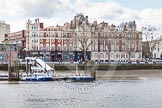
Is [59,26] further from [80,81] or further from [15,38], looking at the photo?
[80,81]

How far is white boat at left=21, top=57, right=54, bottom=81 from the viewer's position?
78.1 meters

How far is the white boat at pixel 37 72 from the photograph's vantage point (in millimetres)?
78125

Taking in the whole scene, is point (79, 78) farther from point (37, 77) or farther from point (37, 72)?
point (37, 72)

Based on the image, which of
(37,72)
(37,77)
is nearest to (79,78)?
(37,77)

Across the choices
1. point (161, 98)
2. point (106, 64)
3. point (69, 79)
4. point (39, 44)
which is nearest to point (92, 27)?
point (39, 44)

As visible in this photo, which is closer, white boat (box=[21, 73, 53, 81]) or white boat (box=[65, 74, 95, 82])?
white boat (box=[21, 73, 53, 81])

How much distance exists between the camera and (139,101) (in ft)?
149

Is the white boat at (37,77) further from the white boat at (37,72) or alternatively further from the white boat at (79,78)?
the white boat at (79,78)

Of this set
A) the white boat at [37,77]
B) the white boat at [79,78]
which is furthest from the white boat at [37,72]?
the white boat at [79,78]

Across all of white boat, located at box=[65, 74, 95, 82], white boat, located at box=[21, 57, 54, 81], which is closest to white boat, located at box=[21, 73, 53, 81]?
white boat, located at box=[21, 57, 54, 81]

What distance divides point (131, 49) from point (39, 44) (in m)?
28.1

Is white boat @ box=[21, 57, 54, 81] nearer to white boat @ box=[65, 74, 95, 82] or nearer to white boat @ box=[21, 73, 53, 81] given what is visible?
white boat @ box=[21, 73, 53, 81]

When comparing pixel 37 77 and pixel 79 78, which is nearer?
pixel 37 77

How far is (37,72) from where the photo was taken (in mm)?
83750
